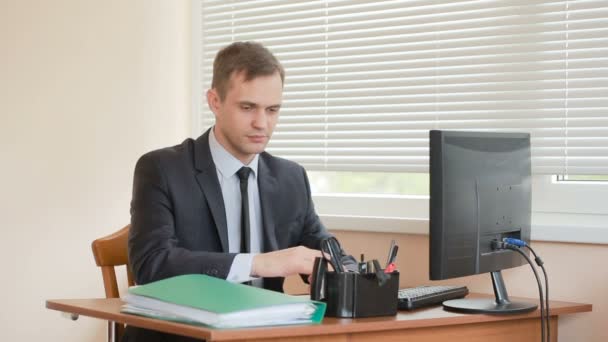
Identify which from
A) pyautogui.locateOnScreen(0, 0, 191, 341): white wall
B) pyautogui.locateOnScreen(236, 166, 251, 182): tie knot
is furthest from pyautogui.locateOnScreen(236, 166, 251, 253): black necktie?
pyautogui.locateOnScreen(0, 0, 191, 341): white wall

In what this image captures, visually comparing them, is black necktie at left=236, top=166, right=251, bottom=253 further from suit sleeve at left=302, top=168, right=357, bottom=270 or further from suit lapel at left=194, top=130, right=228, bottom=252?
suit sleeve at left=302, top=168, right=357, bottom=270

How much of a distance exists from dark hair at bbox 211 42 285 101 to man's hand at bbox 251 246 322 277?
0.57 meters

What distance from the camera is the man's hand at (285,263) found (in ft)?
7.84

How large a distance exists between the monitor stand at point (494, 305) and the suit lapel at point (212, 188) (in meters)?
0.69

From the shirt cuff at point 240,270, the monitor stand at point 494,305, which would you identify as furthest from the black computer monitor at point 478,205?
the shirt cuff at point 240,270

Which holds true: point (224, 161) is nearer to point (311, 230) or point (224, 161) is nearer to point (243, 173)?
point (243, 173)

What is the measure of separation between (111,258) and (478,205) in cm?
118

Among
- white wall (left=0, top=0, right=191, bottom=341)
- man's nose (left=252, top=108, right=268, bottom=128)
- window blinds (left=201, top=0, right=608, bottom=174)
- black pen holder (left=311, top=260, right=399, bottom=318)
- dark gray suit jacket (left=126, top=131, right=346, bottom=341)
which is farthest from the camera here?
white wall (left=0, top=0, right=191, bottom=341)

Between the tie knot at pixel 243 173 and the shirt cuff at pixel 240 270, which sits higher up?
the tie knot at pixel 243 173

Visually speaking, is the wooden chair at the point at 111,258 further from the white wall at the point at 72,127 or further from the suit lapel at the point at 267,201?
the white wall at the point at 72,127

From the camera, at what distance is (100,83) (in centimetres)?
377

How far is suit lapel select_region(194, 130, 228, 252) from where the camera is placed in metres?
2.71

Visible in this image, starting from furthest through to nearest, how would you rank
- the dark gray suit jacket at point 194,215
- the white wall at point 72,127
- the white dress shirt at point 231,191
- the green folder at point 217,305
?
the white wall at point 72,127
the white dress shirt at point 231,191
the dark gray suit jacket at point 194,215
the green folder at point 217,305

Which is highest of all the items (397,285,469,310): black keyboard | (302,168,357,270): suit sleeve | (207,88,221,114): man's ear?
(207,88,221,114): man's ear
